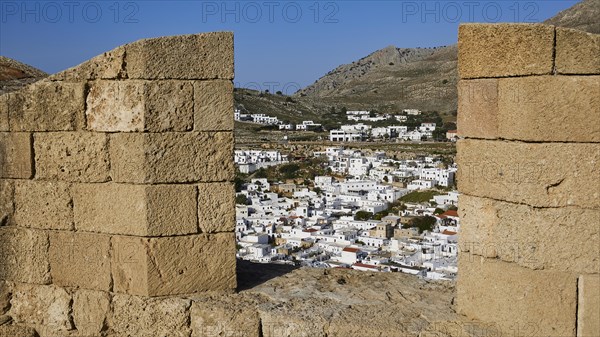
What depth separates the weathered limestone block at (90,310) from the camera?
17.2 feet

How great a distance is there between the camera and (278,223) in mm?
34219

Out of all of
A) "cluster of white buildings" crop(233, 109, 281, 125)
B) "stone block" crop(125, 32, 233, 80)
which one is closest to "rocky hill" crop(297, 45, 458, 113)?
"cluster of white buildings" crop(233, 109, 281, 125)

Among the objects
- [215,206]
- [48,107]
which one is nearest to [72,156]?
[48,107]

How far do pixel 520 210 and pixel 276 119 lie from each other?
256ft

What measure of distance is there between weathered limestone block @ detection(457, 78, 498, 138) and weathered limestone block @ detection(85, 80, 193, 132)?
2.24m

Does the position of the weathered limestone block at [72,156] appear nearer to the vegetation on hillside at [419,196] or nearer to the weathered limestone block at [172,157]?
the weathered limestone block at [172,157]

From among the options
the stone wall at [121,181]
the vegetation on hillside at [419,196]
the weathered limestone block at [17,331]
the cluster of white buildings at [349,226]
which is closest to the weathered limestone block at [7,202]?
the stone wall at [121,181]

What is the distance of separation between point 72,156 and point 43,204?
0.55m

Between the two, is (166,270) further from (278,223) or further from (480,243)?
(278,223)

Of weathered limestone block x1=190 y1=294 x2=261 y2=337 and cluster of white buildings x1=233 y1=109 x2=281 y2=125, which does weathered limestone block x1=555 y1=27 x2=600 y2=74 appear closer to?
weathered limestone block x1=190 y1=294 x2=261 y2=337

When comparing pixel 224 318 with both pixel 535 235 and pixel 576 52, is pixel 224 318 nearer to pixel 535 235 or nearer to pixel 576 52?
pixel 535 235

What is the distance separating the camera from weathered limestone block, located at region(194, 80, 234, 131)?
5121 mm

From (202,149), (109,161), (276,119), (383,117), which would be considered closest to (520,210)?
(202,149)

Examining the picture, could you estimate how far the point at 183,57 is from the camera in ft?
16.7
